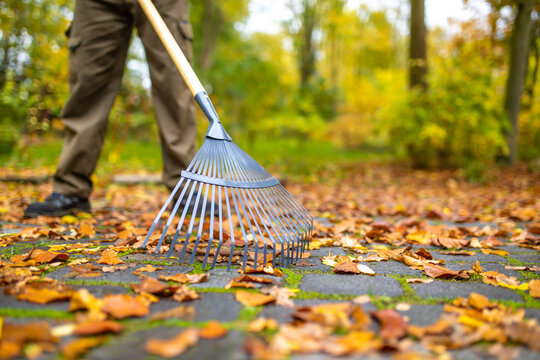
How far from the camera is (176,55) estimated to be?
2.01 meters

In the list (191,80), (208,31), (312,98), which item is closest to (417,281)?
(191,80)

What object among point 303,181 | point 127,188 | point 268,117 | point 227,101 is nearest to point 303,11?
point 227,101

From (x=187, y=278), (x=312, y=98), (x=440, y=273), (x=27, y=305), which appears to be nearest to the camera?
(x=27, y=305)

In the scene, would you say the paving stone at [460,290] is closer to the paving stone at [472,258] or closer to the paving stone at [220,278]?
the paving stone at [472,258]

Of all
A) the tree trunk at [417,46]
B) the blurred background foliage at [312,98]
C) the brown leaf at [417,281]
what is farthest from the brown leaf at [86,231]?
the tree trunk at [417,46]

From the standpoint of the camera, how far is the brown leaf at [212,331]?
0.95m

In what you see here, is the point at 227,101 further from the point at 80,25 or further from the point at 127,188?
the point at 80,25

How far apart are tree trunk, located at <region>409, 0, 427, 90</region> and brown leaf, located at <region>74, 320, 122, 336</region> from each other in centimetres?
641

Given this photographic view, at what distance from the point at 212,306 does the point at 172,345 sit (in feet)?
0.88

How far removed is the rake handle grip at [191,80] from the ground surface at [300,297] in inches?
23.4

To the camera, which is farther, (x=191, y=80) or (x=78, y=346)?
(x=191, y=80)

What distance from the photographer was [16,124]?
6.50 metres

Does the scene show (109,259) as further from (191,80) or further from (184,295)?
(191,80)

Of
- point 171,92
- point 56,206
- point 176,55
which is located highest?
point 176,55
